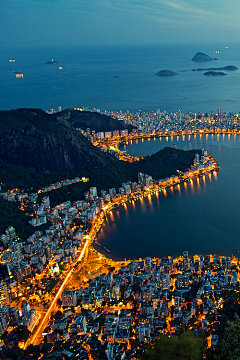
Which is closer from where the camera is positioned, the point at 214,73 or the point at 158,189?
the point at 158,189

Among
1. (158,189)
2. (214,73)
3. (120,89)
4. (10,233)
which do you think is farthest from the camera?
(214,73)

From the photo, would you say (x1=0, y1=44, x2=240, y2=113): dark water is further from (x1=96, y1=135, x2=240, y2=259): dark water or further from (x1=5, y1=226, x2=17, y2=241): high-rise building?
(x1=5, y1=226, x2=17, y2=241): high-rise building

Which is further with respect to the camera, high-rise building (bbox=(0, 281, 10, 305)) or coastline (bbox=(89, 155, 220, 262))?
coastline (bbox=(89, 155, 220, 262))

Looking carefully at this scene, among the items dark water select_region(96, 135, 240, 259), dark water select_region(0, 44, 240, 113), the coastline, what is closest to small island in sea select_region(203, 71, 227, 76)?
dark water select_region(0, 44, 240, 113)

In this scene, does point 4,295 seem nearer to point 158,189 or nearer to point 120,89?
point 158,189

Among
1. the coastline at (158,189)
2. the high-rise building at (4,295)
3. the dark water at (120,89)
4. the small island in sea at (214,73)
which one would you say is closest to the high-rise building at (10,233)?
the coastline at (158,189)

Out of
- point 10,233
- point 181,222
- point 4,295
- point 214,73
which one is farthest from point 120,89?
point 4,295

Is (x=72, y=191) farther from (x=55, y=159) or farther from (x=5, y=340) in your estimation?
(x=5, y=340)

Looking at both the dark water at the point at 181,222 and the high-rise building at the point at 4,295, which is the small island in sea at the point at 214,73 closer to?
the dark water at the point at 181,222

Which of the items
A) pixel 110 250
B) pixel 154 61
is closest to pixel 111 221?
pixel 110 250
